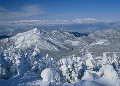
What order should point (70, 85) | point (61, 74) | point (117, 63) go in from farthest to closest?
point (117, 63)
point (61, 74)
point (70, 85)

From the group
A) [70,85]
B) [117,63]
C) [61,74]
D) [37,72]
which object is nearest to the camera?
[70,85]

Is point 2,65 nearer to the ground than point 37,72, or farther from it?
farther from it

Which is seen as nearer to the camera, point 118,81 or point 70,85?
point 70,85

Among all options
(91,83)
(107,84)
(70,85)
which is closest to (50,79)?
(70,85)

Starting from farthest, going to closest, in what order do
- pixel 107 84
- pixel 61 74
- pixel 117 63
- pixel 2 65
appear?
pixel 117 63, pixel 2 65, pixel 61 74, pixel 107 84

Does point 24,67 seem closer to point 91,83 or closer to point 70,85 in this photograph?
point 70,85

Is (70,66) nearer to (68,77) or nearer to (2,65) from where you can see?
(68,77)

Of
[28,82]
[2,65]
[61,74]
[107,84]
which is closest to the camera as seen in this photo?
[107,84]

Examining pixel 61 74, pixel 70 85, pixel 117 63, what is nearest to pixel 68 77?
pixel 61 74

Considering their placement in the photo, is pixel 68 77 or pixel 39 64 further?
pixel 39 64
